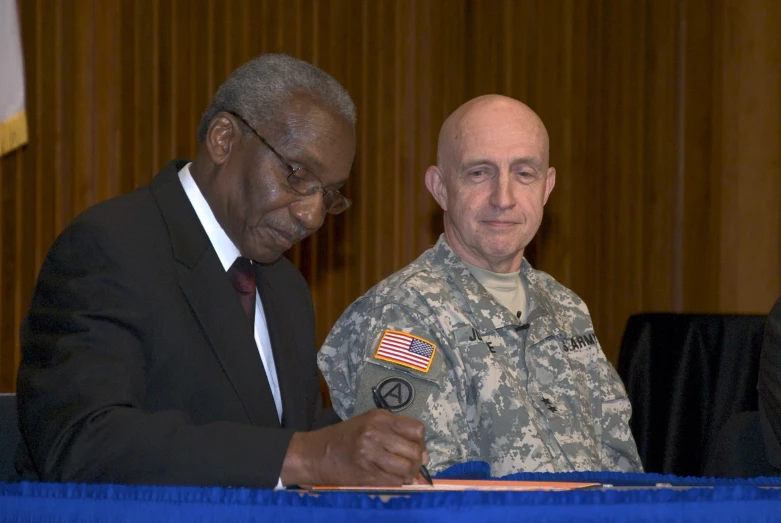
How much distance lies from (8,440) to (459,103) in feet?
11.8

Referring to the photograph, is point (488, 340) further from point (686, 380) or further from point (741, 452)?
point (686, 380)

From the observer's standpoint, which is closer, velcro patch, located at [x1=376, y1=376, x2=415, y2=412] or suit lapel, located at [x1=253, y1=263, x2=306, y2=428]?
suit lapel, located at [x1=253, y1=263, x2=306, y2=428]

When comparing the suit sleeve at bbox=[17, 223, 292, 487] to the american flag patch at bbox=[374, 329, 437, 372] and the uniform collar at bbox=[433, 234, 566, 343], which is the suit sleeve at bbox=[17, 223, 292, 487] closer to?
the american flag patch at bbox=[374, 329, 437, 372]

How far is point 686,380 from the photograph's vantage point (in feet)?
11.9

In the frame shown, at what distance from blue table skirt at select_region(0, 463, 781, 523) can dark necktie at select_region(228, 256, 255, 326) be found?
0.80 metres

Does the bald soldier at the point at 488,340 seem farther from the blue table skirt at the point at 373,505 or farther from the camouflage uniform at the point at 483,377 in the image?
the blue table skirt at the point at 373,505

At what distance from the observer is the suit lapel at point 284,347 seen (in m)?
2.07

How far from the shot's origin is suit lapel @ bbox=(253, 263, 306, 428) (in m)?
2.07

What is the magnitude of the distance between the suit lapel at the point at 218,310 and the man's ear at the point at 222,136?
156mm

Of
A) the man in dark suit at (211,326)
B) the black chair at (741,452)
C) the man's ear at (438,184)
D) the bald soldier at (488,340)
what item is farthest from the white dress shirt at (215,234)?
the black chair at (741,452)

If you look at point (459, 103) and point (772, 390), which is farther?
point (459, 103)

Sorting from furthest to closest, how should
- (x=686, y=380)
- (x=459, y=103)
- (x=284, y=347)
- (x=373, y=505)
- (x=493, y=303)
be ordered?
(x=459, y=103), (x=686, y=380), (x=493, y=303), (x=284, y=347), (x=373, y=505)

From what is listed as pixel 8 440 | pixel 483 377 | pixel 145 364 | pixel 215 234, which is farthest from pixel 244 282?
pixel 483 377

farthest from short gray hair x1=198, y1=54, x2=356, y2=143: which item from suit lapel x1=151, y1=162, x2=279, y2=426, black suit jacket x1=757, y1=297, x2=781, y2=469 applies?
black suit jacket x1=757, y1=297, x2=781, y2=469
